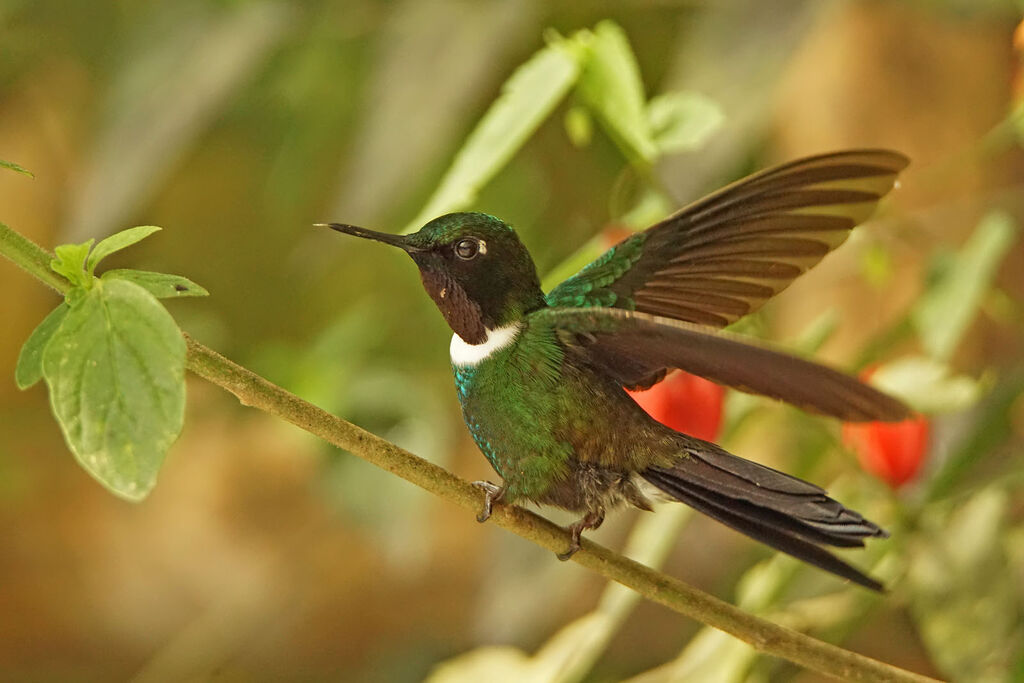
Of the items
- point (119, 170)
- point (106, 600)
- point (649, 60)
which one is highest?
point (649, 60)

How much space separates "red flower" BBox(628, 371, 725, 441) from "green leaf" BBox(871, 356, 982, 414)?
0.23 m

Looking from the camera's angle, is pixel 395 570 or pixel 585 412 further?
pixel 395 570

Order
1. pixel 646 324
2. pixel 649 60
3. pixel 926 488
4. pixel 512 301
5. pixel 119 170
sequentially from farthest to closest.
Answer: pixel 649 60, pixel 119 170, pixel 926 488, pixel 512 301, pixel 646 324

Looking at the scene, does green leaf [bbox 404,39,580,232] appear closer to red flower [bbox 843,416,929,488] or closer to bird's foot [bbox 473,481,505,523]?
bird's foot [bbox 473,481,505,523]

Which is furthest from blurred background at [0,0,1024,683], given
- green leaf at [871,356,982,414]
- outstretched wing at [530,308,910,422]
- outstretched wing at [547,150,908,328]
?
outstretched wing at [530,308,910,422]

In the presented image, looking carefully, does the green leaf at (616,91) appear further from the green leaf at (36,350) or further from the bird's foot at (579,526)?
the green leaf at (36,350)

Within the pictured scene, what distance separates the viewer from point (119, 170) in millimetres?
1133

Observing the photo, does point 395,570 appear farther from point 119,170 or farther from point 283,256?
point 119,170

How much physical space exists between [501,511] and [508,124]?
0.25 metres

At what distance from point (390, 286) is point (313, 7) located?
0.55m

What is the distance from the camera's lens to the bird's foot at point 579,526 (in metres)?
0.48

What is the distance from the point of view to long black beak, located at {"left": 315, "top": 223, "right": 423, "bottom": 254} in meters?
0.39

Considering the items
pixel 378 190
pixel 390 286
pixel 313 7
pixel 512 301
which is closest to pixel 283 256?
pixel 390 286

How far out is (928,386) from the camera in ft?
3.07
